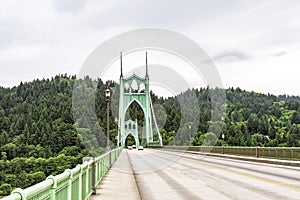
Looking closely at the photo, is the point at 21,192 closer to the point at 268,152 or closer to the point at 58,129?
the point at 268,152

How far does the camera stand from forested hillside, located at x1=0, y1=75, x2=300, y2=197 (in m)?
89.1

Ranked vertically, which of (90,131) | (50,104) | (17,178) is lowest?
(17,178)

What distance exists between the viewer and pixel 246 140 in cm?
11894

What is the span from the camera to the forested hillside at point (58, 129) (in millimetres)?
89062

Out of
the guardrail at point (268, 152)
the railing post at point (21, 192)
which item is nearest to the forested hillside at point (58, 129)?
the guardrail at point (268, 152)

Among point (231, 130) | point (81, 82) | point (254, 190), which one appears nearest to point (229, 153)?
point (254, 190)

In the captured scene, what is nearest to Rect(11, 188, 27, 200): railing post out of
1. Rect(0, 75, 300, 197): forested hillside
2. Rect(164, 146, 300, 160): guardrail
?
Rect(164, 146, 300, 160): guardrail

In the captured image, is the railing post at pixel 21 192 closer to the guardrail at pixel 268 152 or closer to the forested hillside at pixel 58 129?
the guardrail at pixel 268 152

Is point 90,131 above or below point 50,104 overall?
below

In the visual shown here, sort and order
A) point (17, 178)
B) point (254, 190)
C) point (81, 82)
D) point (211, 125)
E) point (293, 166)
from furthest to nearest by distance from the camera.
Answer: point (81, 82)
point (211, 125)
point (17, 178)
point (293, 166)
point (254, 190)

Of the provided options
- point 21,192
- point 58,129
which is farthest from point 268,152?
point 58,129

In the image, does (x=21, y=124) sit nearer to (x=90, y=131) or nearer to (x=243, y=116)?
(x=90, y=131)

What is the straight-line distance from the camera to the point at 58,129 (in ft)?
414

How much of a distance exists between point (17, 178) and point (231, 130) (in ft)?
206
